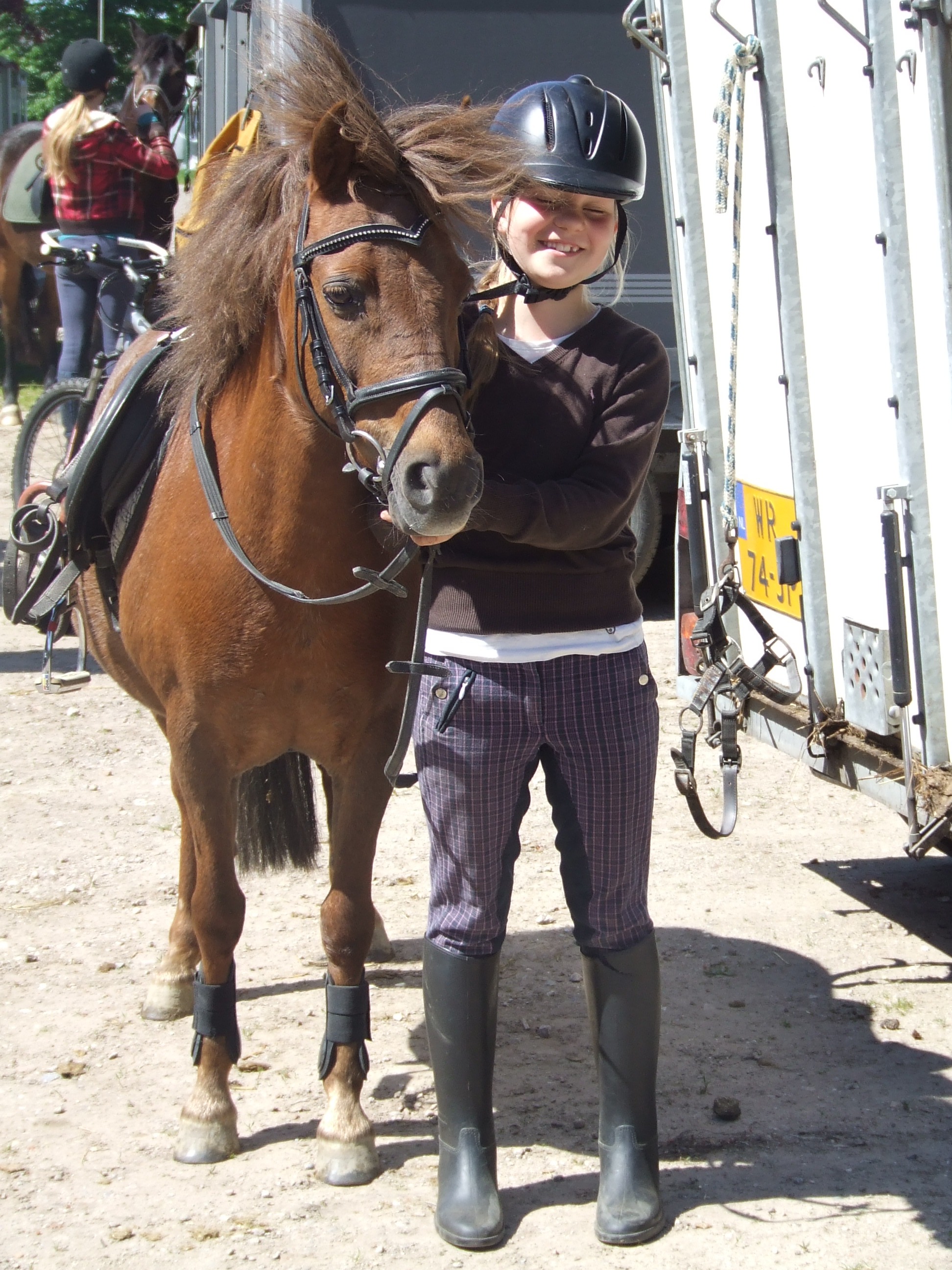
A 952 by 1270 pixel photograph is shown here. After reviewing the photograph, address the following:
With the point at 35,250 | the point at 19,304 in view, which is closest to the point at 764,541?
the point at 35,250

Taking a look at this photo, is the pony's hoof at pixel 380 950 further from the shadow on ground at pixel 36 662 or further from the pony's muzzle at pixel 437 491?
the shadow on ground at pixel 36 662

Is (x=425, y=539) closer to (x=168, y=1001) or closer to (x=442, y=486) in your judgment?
(x=442, y=486)

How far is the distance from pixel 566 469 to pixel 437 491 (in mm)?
400

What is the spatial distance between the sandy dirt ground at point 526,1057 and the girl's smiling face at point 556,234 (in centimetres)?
179

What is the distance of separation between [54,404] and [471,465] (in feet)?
14.3

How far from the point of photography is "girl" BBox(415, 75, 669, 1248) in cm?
245

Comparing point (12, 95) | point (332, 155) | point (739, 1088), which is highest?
point (12, 95)

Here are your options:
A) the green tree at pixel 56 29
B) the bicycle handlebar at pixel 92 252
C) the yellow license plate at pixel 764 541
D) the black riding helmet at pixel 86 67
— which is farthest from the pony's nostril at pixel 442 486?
the green tree at pixel 56 29

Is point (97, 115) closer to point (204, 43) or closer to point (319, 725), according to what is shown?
point (204, 43)

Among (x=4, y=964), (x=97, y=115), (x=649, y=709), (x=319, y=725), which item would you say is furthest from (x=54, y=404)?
(x=649, y=709)

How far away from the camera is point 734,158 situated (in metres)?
3.59

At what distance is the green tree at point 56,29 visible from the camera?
1864 cm

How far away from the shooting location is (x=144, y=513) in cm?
307

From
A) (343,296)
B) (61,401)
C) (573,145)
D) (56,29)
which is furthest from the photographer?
(56,29)
